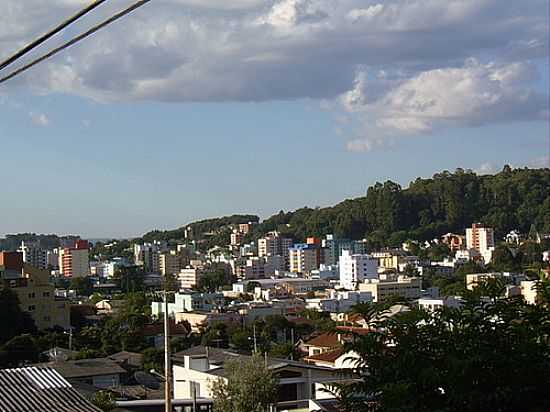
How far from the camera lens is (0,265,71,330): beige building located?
40750 mm

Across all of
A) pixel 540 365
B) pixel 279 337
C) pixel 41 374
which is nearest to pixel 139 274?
pixel 279 337

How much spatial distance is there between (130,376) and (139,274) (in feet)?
206

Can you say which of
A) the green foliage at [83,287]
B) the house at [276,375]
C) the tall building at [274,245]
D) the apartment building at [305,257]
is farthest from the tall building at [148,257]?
the house at [276,375]

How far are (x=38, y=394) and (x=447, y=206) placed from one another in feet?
323

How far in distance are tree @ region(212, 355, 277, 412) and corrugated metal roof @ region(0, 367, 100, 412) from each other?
30.3 feet

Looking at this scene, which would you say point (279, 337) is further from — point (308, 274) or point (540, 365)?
point (308, 274)

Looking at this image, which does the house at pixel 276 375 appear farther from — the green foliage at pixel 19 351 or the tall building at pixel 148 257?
the tall building at pixel 148 257

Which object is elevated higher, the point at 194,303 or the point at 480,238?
the point at 480,238

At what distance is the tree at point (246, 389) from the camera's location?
1812 centimetres

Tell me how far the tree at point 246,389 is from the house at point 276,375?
1.61 ft

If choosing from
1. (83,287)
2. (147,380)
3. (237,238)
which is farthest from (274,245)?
(147,380)

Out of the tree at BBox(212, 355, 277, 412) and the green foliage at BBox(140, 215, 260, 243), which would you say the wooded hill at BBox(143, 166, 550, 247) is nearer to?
the green foliage at BBox(140, 215, 260, 243)

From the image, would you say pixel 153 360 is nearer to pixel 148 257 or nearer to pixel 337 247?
pixel 337 247

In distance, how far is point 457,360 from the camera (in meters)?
4.20
